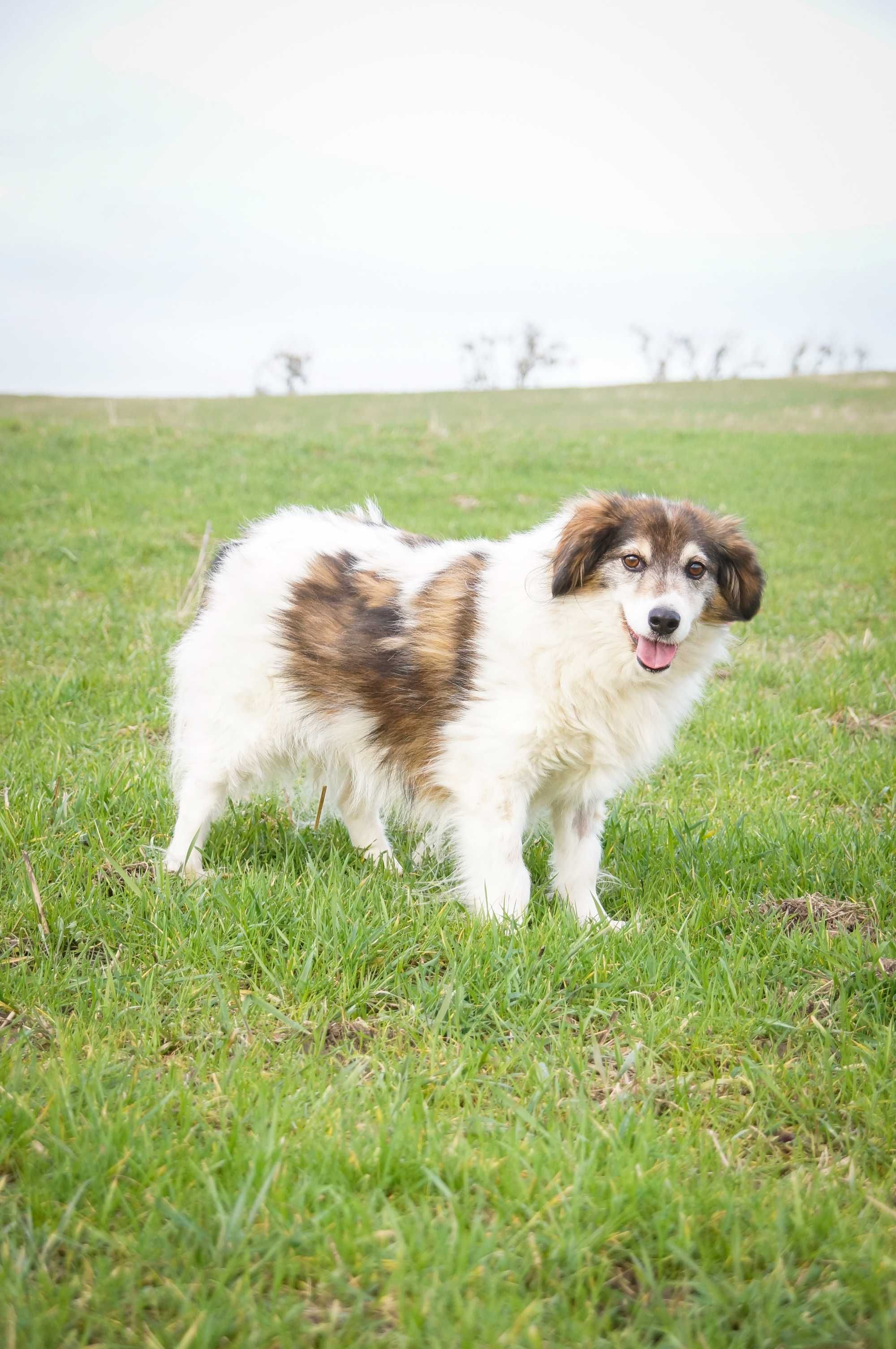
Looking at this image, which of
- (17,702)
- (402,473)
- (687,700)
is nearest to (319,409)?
(402,473)

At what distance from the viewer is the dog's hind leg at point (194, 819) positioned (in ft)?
12.4

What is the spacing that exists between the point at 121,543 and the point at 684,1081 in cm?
939

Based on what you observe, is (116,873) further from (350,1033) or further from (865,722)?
(865,722)

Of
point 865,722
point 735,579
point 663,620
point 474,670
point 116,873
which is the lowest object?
point 116,873

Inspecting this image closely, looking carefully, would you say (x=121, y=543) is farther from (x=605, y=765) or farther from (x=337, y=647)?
(x=605, y=765)

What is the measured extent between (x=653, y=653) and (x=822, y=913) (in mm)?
1155

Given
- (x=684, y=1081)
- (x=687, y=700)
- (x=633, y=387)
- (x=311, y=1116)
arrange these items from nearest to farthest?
(x=311, y=1116) → (x=684, y=1081) → (x=687, y=700) → (x=633, y=387)

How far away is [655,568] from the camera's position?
11.2 ft

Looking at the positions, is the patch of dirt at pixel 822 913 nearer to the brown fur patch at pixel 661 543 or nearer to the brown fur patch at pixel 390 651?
the brown fur patch at pixel 661 543

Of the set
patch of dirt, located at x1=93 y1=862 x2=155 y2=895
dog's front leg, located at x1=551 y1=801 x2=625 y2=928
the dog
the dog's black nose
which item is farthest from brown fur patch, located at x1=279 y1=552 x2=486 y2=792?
patch of dirt, located at x1=93 y1=862 x2=155 y2=895

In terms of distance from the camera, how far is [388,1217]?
1.93 meters

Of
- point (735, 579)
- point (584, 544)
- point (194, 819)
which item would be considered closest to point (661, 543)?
point (584, 544)

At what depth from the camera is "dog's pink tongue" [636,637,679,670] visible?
3.36 m

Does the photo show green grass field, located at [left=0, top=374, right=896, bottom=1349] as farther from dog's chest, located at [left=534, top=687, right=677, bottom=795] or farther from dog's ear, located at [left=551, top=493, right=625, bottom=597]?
dog's ear, located at [left=551, top=493, right=625, bottom=597]
